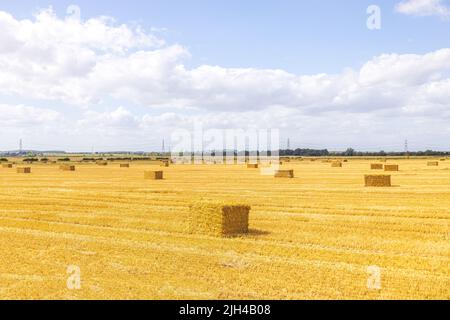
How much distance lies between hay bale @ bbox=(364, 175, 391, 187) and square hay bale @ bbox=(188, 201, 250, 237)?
16.0 metres

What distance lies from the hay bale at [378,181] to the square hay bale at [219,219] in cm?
1603

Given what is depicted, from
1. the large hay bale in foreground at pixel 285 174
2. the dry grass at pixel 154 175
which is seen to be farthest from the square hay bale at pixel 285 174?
the dry grass at pixel 154 175

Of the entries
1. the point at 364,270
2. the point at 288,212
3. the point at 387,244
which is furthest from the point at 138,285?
the point at 288,212

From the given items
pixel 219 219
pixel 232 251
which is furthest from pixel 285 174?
pixel 232 251

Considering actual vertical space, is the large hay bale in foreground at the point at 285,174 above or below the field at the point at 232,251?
above

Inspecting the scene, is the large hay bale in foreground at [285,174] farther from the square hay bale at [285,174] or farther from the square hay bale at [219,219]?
the square hay bale at [219,219]

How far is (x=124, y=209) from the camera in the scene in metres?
19.7

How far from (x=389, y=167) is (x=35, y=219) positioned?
36.7 metres

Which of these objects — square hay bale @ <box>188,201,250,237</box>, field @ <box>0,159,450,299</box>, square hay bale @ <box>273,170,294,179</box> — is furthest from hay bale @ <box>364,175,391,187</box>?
square hay bale @ <box>188,201,250,237</box>

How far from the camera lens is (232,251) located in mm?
12102

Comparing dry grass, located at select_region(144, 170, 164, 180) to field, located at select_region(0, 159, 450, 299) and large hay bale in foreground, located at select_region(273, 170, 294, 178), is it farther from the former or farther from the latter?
field, located at select_region(0, 159, 450, 299)

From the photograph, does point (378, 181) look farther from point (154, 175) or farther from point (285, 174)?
point (154, 175)

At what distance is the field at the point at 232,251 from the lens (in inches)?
350

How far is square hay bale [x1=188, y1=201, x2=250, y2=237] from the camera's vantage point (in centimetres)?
1452
